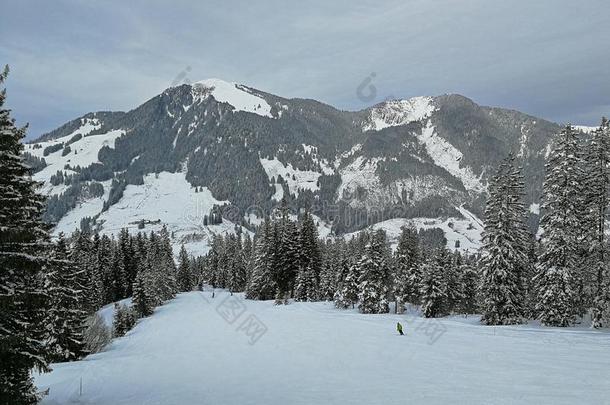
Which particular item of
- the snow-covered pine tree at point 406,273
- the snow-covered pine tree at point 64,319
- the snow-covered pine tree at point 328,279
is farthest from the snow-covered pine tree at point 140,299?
the snow-covered pine tree at point 406,273

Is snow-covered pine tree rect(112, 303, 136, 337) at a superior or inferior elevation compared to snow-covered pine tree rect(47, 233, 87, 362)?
inferior

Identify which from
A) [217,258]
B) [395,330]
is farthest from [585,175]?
[217,258]

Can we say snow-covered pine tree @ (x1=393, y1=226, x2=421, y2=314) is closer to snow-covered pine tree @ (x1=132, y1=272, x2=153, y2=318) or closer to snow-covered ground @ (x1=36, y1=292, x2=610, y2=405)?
snow-covered ground @ (x1=36, y1=292, x2=610, y2=405)

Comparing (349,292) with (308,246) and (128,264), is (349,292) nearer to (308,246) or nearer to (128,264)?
(308,246)

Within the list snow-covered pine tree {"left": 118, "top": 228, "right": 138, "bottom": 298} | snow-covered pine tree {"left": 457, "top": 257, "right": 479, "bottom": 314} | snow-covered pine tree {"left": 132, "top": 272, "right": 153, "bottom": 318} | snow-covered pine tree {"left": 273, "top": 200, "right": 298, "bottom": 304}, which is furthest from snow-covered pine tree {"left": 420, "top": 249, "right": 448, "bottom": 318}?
snow-covered pine tree {"left": 118, "top": 228, "right": 138, "bottom": 298}

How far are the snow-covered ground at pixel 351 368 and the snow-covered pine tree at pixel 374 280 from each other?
44.0ft

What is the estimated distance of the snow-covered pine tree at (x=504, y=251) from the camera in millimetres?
35875

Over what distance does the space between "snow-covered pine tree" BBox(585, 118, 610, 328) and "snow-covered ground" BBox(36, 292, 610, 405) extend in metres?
2.92

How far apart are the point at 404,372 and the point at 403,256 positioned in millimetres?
40128

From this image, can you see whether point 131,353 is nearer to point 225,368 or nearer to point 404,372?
point 225,368

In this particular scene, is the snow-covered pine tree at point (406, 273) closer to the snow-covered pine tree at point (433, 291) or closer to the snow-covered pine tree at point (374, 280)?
the snow-covered pine tree at point (433, 291)

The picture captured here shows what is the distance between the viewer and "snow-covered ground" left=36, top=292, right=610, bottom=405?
666 inches

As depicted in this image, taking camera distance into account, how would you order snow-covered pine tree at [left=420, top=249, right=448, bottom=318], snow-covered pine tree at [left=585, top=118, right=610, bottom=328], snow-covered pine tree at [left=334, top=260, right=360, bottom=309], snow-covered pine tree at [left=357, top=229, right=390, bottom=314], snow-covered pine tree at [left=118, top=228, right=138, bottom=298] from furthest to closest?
snow-covered pine tree at [left=118, top=228, right=138, bottom=298] < snow-covered pine tree at [left=334, top=260, right=360, bottom=309] < snow-covered pine tree at [left=357, top=229, right=390, bottom=314] < snow-covered pine tree at [left=420, top=249, right=448, bottom=318] < snow-covered pine tree at [left=585, top=118, right=610, bottom=328]

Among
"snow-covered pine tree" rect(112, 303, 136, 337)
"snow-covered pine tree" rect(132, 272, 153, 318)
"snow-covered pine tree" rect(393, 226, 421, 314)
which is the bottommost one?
"snow-covered pine tree" rect(112, 303, 136, 337)
